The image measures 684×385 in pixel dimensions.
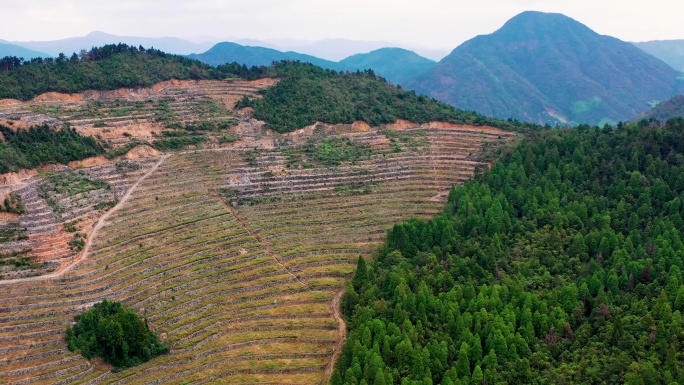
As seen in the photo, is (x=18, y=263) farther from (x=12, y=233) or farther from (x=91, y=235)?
(x=91, y=235)

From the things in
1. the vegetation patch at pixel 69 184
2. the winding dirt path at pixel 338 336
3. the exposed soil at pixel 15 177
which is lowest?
the winding dirt path at pixel 338 336

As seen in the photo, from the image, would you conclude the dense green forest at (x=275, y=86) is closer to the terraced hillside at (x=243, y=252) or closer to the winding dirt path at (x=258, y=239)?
the terraced hillside at (x=243, y=252)

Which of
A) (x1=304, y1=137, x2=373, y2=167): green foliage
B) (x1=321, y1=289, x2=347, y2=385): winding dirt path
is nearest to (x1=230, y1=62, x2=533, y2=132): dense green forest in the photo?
(x1=304, y1=137, x2=373, y2=167): green foliage

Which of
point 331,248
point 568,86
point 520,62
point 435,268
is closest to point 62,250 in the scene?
point 331,248

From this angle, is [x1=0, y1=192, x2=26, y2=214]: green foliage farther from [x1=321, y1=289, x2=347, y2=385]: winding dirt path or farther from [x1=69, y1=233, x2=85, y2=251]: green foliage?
[x1=321, y1=289, x2=347, y2=385]: winding dirt path

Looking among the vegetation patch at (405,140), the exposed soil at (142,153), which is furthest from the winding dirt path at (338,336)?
the vegetation patch at (405,140)

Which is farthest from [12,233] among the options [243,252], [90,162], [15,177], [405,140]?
[405,140]
